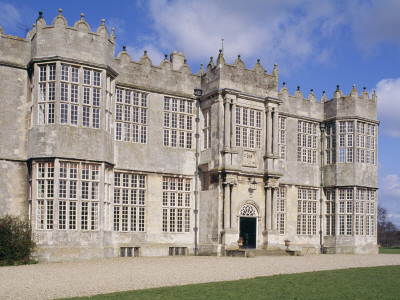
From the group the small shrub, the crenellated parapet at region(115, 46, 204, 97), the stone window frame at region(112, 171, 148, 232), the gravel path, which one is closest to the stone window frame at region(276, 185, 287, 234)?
the crenellated parapet at region(115, 46, 204, 97)

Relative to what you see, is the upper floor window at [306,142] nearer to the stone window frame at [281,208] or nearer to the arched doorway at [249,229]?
the stone window frame at [281,208]

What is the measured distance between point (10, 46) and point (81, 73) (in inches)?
150

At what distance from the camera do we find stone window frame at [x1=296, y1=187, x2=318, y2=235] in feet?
113

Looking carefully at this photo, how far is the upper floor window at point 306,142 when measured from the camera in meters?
35.1

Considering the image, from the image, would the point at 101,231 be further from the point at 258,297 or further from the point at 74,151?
the point at 258,297

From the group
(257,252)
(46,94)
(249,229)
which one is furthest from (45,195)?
(249,229)

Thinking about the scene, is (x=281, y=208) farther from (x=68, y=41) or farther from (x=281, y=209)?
(x=68, y=41)

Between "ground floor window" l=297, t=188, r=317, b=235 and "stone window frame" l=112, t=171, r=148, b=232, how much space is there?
11.5 metres

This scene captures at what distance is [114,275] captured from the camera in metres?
17.3

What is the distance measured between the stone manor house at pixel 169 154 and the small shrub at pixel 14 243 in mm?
737

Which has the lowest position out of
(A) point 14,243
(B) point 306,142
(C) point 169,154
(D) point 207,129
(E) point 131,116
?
(A) point 14,243

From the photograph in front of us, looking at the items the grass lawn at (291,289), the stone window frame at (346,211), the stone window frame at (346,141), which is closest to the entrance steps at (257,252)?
the stone window frame at (346,211)

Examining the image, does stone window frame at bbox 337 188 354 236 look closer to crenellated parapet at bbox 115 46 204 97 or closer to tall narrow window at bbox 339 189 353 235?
tall narrow window at bbox 339 189 353 235

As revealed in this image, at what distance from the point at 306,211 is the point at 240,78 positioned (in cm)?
1049
